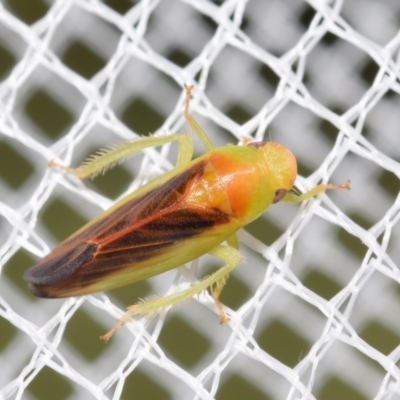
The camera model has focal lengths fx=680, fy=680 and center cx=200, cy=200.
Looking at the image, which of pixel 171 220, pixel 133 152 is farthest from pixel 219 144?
pixel 171 220

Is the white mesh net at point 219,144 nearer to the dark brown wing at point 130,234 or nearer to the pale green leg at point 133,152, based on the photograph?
the pale green leg at point 133,152

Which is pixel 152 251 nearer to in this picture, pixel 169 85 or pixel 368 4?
pixel 169 85

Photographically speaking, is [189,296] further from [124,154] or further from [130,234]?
[124,154]

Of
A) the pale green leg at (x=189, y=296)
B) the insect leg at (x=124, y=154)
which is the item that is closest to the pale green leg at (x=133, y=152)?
the insect leg at (x=124, y=154)

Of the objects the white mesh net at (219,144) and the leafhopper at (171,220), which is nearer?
the leafhopper at (171,220)

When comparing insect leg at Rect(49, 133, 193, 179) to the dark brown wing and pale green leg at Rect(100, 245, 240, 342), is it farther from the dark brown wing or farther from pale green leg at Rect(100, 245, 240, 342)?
pale green leg at Rect(100, 245, 240, 342)
